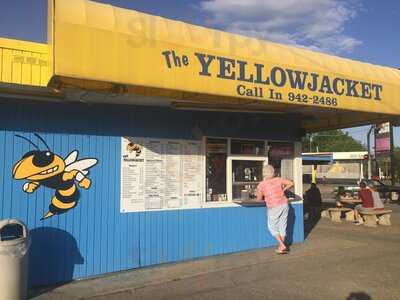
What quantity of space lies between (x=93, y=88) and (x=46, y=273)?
2.82 metres

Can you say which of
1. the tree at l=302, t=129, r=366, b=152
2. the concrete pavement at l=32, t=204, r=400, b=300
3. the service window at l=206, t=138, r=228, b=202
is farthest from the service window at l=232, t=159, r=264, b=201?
the tree at l=302, t=129, r=366, b=152

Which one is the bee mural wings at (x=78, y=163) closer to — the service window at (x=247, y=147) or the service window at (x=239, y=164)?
the service window at (x=239, y=164)

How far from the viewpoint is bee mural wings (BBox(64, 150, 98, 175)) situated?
7363mm

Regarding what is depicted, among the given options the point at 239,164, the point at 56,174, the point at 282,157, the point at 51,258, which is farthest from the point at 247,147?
the point at 51,258

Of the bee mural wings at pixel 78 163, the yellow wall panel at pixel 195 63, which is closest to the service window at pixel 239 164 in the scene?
the yellow wall panel at pixel 195 63

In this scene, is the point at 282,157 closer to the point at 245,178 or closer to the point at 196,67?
the point at 245,178

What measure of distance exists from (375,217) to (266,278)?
7.39 metres

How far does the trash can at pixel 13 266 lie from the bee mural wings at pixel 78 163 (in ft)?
4.71

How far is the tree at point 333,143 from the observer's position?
98.8m

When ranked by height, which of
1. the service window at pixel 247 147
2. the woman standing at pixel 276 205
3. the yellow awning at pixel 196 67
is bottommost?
the woman standing at pixel 276 205

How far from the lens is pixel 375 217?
534 inches

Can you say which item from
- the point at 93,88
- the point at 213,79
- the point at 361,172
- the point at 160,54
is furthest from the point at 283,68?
the point at 361,172

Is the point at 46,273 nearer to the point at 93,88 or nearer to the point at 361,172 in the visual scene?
the point at 93,88

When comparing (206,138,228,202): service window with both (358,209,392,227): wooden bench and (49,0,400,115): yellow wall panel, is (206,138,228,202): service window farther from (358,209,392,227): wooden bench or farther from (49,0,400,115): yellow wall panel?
(358,209,392,227): wooden bench
